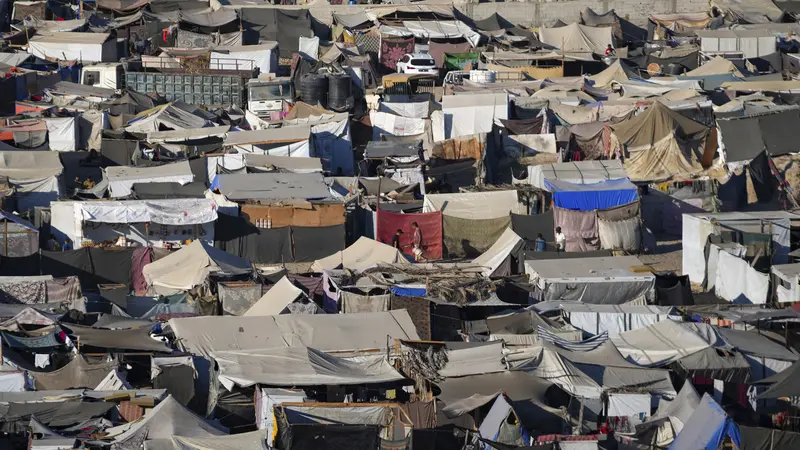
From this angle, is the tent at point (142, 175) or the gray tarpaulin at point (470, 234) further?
the tent at point (142, 175)

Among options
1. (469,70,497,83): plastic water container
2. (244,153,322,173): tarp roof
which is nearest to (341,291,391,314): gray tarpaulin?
(244,153,322,173): tarp roof

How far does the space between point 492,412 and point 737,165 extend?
1539 cm

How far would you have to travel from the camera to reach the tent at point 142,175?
32.0 m

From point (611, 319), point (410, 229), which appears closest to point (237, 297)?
point (410, 229)

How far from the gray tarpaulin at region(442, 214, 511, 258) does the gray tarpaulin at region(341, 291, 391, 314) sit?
16.6ft

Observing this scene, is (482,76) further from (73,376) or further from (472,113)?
(73,376)

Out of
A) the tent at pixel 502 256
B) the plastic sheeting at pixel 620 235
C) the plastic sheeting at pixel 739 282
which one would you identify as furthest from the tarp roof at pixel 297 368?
the plastic sheeting at pixel 620 235

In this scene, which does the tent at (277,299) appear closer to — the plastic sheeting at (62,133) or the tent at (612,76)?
the plastic sheeting at (62,133)

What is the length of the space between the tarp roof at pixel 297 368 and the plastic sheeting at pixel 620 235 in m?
8.77

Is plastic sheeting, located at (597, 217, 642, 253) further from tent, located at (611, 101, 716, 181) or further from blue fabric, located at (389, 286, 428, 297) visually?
blue fabric, located at (389, 286, 428, 297)

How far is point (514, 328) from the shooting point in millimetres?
23906

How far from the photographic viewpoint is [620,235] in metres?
29.7

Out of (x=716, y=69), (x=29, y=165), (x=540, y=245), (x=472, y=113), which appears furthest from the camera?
(x=716, y=69)

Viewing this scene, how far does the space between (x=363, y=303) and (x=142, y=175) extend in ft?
30.1
